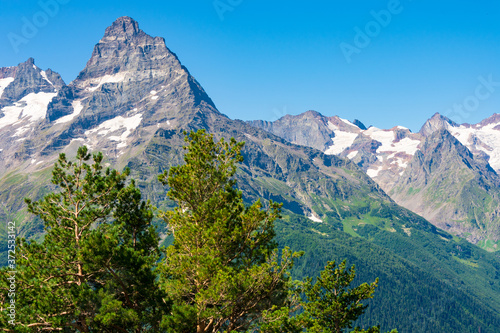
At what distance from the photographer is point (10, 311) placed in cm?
1769

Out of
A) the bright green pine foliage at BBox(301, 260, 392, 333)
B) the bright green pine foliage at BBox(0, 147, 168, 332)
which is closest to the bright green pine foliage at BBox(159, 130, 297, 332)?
the bright green pine foliage at BBox(0, 147, 168, 332)

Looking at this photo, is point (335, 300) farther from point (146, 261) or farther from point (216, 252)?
point (146, 261)

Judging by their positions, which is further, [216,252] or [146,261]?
[216,252]

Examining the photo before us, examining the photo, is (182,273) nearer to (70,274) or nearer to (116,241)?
(116,241)

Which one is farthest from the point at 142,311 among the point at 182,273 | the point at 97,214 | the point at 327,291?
the point at 327,291

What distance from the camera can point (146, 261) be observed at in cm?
2073

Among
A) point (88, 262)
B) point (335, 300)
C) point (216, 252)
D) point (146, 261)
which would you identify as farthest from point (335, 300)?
point (88, 262)

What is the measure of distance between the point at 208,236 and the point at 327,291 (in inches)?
675

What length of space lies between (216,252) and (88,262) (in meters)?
7.02

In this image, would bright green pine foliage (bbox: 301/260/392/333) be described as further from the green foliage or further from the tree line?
the tree line

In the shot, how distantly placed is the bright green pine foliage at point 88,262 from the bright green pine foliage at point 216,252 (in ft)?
6.26

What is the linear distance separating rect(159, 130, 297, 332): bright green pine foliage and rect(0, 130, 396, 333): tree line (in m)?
0.07

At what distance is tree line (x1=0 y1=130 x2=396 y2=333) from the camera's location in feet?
60.2

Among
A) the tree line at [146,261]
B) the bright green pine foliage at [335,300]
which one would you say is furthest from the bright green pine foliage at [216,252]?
the bright green pine foliage at [335,300]
